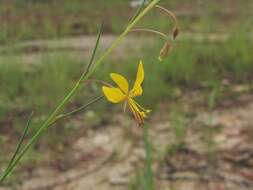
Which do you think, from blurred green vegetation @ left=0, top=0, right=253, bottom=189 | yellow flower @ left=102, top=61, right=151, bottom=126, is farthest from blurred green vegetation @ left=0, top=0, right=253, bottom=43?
yellow flower @ left=102, top=61, right=151, bottom=126

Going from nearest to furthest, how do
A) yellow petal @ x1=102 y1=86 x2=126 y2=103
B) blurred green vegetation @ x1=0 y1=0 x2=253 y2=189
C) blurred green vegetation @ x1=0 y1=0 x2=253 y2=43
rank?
yellow petal @ x1=102 y1=86 x2=126 y2=103 < blurred green vegetation @ x1=0 y1=0 x2=253 y2=189 < blurred green vegetation @ x1=0 y1=0 x2=253 y2=43

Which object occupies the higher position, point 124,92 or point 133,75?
point 124,92

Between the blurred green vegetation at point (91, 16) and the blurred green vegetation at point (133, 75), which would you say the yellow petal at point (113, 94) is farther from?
the blurred green vegetation at point (91, 16)

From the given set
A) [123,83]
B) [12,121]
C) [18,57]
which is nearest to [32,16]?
[18,57]

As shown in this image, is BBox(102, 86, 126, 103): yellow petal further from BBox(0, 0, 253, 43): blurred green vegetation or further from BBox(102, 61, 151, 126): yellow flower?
BBox(0, 0, 253, 43): blurred green vegetation

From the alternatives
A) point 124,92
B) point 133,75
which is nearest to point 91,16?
point 133,75

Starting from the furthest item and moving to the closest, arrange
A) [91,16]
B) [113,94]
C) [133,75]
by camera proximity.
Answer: [91,16], [133,75], [113,94]

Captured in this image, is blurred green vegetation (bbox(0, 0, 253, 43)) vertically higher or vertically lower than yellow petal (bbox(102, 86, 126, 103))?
higher

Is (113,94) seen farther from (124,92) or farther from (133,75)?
(133,75)

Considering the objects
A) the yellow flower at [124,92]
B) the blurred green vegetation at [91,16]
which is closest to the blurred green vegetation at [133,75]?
the blurred green vegetation at [91,16]
